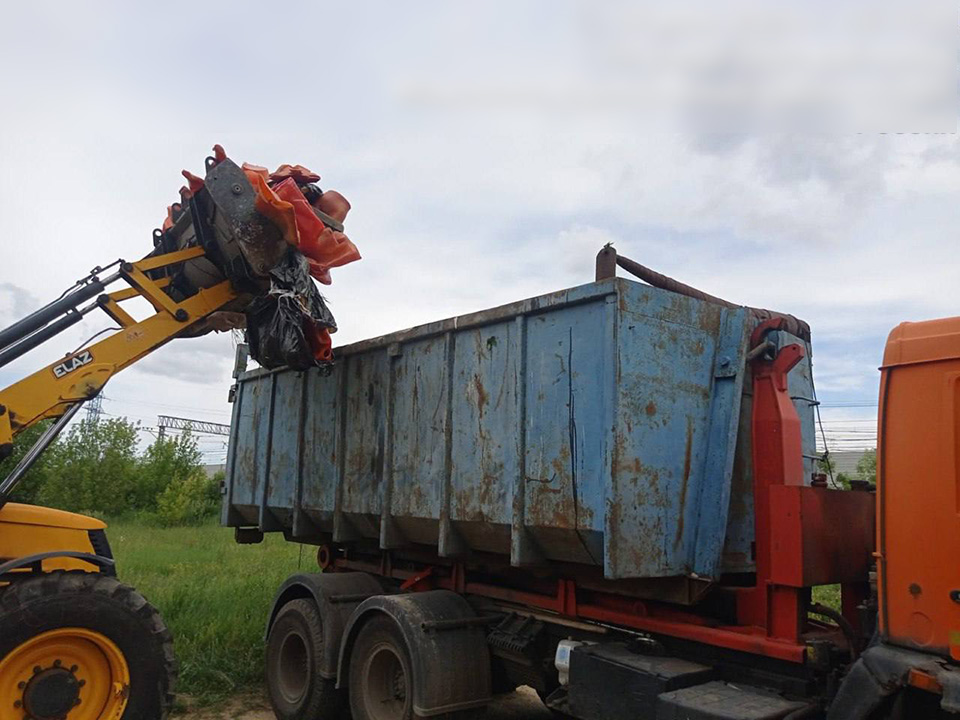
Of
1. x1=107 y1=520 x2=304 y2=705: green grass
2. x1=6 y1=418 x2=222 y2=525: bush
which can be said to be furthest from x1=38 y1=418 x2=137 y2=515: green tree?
x1=107 y1=520 x2=304 y2=705: green grass

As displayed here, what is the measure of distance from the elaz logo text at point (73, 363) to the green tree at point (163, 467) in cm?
2484

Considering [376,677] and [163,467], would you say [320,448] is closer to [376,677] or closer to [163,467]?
[376,677]

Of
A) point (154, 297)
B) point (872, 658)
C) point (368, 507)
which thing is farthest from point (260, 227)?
point (872, 658)

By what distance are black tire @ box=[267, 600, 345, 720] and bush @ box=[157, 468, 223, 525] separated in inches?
805

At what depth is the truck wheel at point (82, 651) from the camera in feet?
14.7

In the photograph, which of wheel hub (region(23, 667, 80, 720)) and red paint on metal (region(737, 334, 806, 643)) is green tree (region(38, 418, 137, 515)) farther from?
red paint on metal (region(737, 334, 806, 643))

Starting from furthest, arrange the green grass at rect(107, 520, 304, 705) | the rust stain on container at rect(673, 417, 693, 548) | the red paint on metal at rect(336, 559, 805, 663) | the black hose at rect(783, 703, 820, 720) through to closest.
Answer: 1. the green grass at rect(107, 520, 304, 705)
2. the rust stain on container at rect(673, 417, 693, 548)
3. the red paint on metal at rect(336, 559, 805, 663)
4. the black hose at rect(783, 703, 820, 720)

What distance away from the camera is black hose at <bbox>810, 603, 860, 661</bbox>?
11.5 ft

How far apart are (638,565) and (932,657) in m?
1.36

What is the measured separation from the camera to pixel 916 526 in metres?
2.99

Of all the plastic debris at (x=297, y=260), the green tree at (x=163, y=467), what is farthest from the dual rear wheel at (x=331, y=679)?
the green tree at (x=163, y=467)

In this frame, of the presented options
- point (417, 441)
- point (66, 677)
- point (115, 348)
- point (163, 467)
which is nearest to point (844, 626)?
point (417, 441)

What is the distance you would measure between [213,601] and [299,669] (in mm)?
2745

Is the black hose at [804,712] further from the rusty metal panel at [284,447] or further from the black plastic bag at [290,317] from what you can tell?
the rusty metal panel at [284,447]
